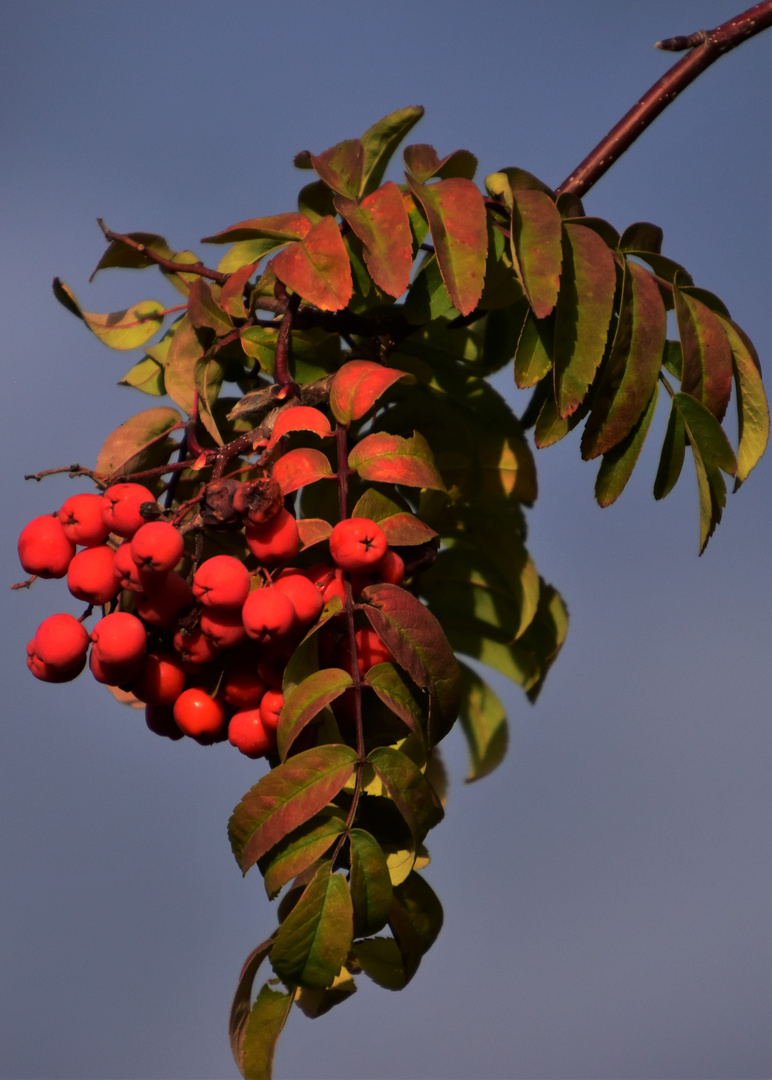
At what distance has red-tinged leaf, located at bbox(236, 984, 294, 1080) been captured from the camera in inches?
34.1

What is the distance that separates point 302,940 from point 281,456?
1.30 feet

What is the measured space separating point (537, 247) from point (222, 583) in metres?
0.39

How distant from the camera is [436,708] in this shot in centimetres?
81

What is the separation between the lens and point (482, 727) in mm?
1242

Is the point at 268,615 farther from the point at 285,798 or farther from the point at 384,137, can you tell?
the point at 384,137

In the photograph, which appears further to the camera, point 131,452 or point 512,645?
point 512,645

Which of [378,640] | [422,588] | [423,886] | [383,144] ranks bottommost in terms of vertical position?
[423,886]

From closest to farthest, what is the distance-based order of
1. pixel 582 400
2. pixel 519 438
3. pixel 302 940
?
pixel 302 940 → pixel 582 400 → pixel 519 438

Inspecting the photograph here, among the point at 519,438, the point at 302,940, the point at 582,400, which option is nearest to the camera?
the point at 302,940

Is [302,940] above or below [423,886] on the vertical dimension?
below

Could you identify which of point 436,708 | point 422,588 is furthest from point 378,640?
point 422,588

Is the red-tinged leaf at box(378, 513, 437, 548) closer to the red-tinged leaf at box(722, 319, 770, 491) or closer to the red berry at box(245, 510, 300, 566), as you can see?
the red berry at box(245, 510, 300, 566)

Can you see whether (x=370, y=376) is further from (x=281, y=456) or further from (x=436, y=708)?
(x=436, y=708)

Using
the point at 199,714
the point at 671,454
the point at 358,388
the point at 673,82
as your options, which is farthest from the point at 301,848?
the point at 673,82
